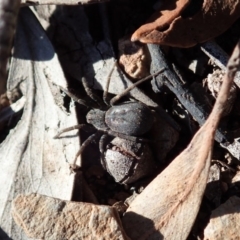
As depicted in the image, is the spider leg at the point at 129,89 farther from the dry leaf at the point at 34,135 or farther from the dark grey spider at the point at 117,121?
the dry leaf at the point at 34,135

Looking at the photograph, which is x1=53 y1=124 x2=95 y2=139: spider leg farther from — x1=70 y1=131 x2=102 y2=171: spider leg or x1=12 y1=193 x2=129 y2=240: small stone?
x1=12 y1=193 x2=129 y2=240: small stone

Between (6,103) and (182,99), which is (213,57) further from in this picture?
(6,103)

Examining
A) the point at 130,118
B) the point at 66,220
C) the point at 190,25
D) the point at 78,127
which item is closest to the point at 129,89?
the point at 130,118

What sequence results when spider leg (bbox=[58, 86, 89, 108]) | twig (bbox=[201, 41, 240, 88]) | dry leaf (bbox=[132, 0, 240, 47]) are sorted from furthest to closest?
spider leg (bbox=[58, 86, 89, 108]) → twig (bbox=[201, 41, 240, 88]) → dry leaf (bbox=[132, 0, 240, 47])

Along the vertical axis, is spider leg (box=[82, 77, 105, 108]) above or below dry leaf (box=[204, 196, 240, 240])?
above

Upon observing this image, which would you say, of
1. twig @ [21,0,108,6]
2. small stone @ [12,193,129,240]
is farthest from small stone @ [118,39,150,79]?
small stone @ [12,193,129,240]

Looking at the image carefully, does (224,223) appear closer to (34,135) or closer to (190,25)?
(190,25)
